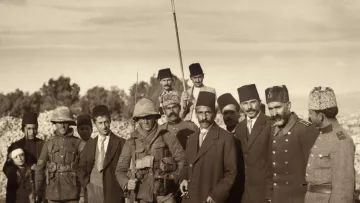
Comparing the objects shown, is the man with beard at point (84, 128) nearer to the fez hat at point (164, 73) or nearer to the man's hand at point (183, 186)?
the fez hat at point (164, 73)

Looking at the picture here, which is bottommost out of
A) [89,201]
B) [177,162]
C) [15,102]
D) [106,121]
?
[89,201]

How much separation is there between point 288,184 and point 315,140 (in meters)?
0.62

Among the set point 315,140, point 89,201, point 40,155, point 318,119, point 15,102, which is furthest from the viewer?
point 15,102

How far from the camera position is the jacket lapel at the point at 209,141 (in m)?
6.77

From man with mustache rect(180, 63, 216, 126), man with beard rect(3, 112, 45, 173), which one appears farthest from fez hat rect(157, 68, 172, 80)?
man with beard rect(3, 112, 45, 173)

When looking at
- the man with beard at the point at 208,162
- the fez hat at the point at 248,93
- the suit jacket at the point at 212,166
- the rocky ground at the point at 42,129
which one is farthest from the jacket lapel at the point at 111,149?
the rocky ground at the point at 42,129

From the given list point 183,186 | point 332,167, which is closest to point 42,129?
point 183,186

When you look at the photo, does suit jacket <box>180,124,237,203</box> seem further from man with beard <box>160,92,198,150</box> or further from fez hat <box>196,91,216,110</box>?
man with beard <box>160,92,198,150</box>

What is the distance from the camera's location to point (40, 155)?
855 centimetres

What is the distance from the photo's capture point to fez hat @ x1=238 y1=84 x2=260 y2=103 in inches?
295

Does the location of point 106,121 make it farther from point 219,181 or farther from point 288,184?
point 288,184

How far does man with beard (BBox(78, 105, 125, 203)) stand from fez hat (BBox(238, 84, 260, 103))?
1.88 meters

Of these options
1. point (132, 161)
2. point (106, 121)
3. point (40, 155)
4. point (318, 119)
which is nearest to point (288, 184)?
point (318, 119)

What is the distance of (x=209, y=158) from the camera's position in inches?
265
